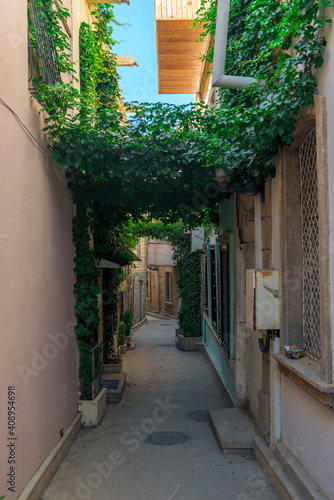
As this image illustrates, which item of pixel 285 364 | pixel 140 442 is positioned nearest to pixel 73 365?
pixel 140 442

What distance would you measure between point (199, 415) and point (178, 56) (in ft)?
32.2

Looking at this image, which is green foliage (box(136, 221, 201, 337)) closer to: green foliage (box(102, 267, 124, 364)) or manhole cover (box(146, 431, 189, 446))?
green foliage (box(102, 267, 124, 364))

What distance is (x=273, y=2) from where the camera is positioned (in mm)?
4445

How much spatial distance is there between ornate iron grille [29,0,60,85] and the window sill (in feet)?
13.2

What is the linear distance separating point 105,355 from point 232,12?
293 inches

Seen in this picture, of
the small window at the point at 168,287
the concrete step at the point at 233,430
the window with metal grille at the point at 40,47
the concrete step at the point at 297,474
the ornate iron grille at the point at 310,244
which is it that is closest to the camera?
the concrete step at the point at 297,474

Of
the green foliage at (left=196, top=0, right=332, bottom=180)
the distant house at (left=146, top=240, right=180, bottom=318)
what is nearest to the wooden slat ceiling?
the green foliage at (left=196, top=0, right=332, bottom=180)

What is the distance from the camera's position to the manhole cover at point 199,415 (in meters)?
6.91

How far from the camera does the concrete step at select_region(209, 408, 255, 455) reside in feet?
17.4

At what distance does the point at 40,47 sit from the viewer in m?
4.85

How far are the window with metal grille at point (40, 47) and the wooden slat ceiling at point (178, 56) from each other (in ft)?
18.2

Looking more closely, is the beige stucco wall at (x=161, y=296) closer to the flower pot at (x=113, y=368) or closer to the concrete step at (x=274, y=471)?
the flower pot at (x=113, y=368)

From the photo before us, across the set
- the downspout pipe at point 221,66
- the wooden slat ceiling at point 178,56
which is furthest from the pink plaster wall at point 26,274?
the wooden slat ceiling at point 178,56

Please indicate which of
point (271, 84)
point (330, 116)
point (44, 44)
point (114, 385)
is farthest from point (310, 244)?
point (114, 385)
